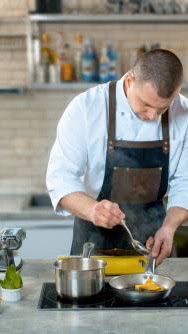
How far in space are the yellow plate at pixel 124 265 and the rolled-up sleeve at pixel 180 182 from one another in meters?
0.37

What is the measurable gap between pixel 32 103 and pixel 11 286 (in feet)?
8.27

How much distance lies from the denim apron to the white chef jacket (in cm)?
3

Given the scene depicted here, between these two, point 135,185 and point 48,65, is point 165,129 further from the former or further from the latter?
point 48,65

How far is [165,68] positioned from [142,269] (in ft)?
2.52

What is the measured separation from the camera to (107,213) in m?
2.35

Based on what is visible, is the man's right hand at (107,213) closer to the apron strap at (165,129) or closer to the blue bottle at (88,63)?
the apron strap at (165,129)

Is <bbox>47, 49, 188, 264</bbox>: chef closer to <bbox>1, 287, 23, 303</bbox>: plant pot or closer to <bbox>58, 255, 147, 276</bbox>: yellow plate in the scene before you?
<bbox>58, 255, 147, 276</bbox>: yellow plate

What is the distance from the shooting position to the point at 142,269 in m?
2.43

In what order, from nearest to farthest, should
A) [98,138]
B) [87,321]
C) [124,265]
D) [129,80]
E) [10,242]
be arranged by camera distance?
[87,321] < [10,242] < [124,265] < [129,80] < [98,138]

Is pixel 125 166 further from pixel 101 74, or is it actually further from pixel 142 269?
pixel 101 74

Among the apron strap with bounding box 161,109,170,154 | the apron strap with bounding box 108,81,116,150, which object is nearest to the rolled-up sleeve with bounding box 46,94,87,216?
the apron strap with bounding box 108,81,116,150

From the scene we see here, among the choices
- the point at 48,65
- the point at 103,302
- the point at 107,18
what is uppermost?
the point at 107,18

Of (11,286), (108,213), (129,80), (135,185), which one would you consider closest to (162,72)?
(129,80)

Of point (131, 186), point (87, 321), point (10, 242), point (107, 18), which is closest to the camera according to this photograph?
point (87, 321)
